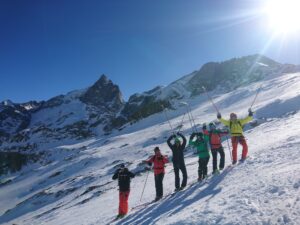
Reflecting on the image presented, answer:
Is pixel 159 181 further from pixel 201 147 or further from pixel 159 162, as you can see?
pixel 201 147

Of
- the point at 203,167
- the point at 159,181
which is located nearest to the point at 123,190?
the point at 159,181

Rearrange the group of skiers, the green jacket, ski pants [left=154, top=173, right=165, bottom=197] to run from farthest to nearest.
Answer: the green jacket, ski pants [left=154, top=173, right=165, bottom=197], the group of skiers

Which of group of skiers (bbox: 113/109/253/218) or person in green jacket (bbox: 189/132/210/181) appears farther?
person in green jacket (bbox: 189/132/210/181)

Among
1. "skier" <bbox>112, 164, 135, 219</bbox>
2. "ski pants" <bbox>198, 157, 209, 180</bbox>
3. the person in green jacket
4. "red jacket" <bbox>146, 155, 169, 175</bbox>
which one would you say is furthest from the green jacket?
"skier" <bbox>112, 164, 135, 219</bbox>

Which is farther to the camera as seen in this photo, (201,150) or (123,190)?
(201,150)

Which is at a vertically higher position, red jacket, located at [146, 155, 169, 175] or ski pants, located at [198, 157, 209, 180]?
red jacket, located at [146, 155, 169, 175]

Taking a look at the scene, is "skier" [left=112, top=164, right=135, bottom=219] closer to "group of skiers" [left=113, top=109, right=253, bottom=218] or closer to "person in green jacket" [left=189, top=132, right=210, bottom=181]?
"group of skiers" [left=113, top=109, right=253, bottom=218]

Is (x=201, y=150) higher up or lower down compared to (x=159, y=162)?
lower down

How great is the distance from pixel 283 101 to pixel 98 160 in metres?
38.3

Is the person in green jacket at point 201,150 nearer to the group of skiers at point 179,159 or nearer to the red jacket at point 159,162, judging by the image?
the group of skiers at point 179,159

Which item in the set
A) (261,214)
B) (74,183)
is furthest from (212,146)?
(74,183)

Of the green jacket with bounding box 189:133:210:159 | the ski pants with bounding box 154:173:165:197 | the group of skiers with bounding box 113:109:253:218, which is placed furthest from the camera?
the green jacket with bounding box 189:133:210:159

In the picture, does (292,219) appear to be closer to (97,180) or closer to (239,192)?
(239,192)

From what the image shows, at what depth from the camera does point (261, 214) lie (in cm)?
888
